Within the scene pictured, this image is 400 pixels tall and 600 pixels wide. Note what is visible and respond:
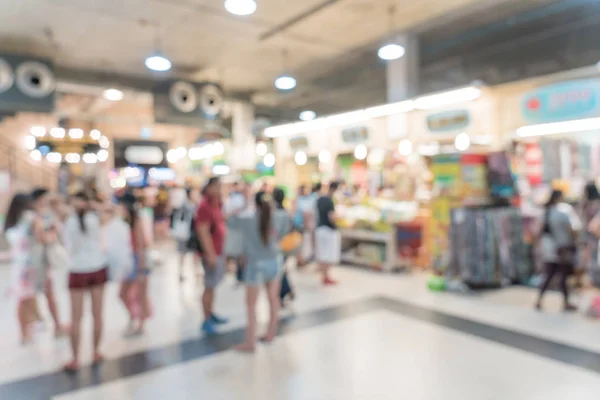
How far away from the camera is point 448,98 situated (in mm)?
7414

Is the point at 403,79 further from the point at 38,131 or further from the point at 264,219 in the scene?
the point at 38,131

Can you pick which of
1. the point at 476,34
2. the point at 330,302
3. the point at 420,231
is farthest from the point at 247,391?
the point at 476,34

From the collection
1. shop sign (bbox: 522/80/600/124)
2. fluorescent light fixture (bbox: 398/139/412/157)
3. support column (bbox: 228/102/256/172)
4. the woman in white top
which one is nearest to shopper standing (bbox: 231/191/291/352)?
the woman in white top

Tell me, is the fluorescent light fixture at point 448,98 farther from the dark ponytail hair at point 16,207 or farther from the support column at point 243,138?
the support column at point 243,138

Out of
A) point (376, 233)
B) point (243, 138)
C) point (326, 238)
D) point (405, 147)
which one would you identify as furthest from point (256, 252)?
point (243, 138)

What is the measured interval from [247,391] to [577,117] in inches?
243

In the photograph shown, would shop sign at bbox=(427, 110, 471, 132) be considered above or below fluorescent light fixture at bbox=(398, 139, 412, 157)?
above

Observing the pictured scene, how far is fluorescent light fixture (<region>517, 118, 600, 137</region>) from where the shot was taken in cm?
648

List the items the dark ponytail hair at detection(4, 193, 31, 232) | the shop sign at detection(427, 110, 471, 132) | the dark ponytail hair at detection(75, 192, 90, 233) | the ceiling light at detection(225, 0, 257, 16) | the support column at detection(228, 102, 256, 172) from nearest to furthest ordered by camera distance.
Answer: the dark ponytail hair at detection(75, 192, 90, 233) → the dark ponytail hair at detection(4, 193, 31, 232) → the ceiling light at detection(225, 0, 257, 16) → the shop sign at detection(427, 110, 471, 132) → the support column at detection(228, 102, 256, 172)

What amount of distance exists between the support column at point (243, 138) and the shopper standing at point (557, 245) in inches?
352

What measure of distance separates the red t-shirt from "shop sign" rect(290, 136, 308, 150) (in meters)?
6.08

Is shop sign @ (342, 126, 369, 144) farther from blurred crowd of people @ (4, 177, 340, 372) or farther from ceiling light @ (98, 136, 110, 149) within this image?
ceiling light @ (98, 136, 110, 149)

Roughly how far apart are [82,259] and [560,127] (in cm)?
694

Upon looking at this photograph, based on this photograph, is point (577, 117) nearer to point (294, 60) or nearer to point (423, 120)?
point (423, 120)
